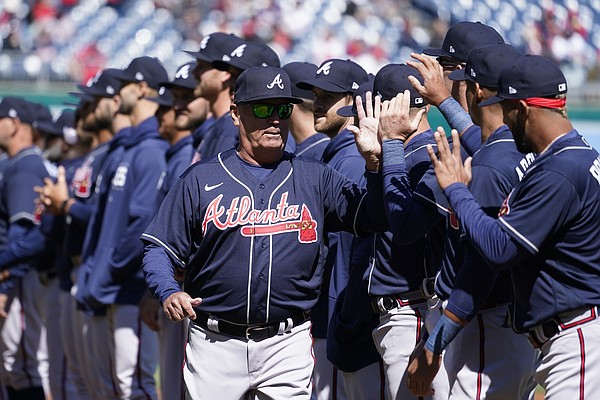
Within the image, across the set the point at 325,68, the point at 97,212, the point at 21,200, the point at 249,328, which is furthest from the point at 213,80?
the point at 21,200

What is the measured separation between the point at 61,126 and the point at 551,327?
5.89m

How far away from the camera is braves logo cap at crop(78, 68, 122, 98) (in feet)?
21.7

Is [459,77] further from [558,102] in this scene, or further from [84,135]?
[84,135]

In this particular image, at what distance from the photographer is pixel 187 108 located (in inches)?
228

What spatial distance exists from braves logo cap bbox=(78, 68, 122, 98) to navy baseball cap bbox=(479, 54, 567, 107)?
385cm

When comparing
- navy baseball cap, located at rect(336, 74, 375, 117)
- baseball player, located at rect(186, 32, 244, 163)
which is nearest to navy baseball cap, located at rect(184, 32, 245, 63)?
baseball player, located at rect(186, 32, 244, 163)

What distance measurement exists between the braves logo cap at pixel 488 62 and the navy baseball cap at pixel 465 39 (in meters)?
0.34

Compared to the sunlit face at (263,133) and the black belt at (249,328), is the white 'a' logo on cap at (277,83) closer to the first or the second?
the sunlit face at (263,133)

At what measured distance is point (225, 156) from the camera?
384 centimetres

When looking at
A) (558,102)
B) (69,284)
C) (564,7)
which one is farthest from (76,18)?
(558,102)

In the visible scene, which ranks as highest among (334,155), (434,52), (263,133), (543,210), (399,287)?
(434,52)

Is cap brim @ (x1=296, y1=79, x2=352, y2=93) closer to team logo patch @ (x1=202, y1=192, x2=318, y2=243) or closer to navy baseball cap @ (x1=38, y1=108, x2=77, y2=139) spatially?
team logo patch @ (x1=202, y1=192, x2=318, y2=243)

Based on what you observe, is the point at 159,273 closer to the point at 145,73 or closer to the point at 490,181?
the point at 490,181

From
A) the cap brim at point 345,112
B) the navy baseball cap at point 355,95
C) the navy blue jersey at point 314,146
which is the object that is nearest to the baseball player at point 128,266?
the navy blue jersey at point 314,146
